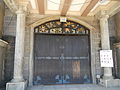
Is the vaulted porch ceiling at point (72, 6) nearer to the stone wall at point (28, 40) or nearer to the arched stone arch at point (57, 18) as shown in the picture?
the arched stone arch at point (57, 18)

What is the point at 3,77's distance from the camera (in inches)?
177

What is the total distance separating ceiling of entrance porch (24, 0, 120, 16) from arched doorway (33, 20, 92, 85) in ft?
1.73

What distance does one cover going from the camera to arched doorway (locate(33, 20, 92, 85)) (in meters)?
5.00

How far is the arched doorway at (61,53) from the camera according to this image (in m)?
5.00

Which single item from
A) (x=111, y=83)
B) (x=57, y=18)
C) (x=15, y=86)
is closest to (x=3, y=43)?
(x=15, y=86)

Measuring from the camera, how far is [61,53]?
5.13 metres

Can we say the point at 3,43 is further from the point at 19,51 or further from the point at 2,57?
the point at 19,51

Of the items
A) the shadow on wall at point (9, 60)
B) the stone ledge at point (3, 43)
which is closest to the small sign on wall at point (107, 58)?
the shadow on wall at point (9, 60)

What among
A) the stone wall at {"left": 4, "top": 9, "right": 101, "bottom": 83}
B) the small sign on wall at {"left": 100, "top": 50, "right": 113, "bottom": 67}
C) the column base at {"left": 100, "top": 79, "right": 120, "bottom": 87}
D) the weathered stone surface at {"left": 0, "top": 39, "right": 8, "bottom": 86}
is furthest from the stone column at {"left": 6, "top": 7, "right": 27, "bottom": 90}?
the small sign on wall at {"left": 100, "top": 50, "right": 113, "bottom": 67}

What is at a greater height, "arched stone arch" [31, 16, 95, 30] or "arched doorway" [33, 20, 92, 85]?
"arched stone arch" [31, 16, 95, 30]

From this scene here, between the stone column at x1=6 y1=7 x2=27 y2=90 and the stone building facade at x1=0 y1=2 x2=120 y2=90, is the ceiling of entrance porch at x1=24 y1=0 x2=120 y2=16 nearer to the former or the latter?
the stone building facade at x1=0 y1=2 x2=120 y2=90

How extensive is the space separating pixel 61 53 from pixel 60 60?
0.31 m

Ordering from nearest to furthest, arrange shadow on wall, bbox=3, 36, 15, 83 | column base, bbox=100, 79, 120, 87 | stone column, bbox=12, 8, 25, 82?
stone column, bbox=12, 8, 25, 82, column base, bbox=100, 79, 120, 87, shadow on wall, bbox=3, 36, 15, 83

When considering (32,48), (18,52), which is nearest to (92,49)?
(32,48)
